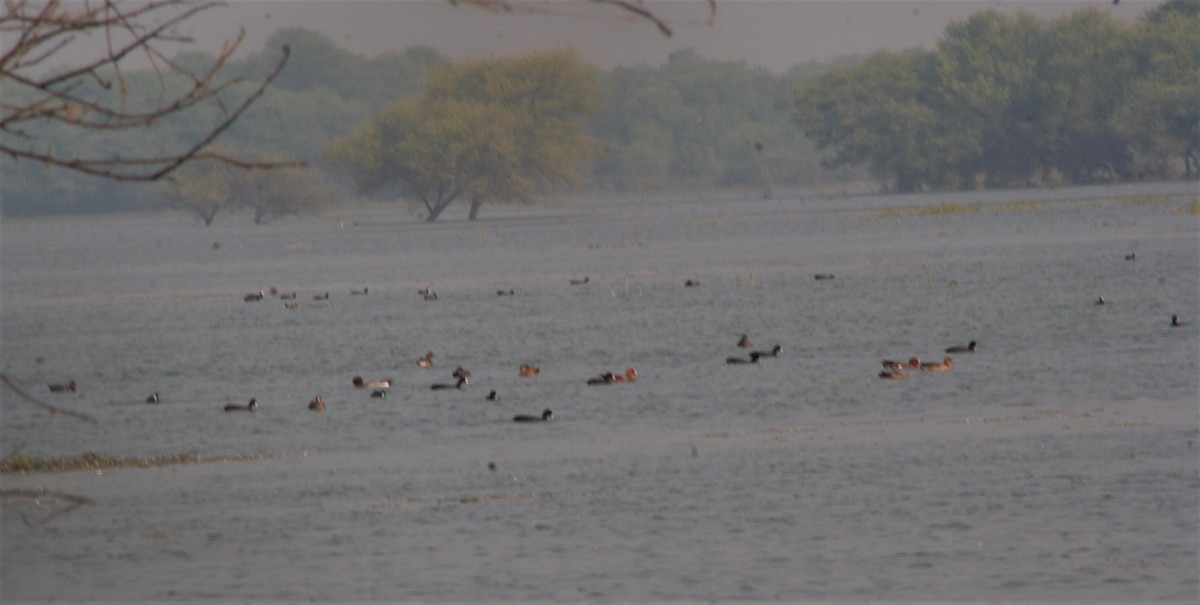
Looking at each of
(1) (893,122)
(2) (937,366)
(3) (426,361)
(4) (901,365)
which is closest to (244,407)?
(3) (426,361)

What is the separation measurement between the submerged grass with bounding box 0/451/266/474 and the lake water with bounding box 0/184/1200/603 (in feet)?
1.15

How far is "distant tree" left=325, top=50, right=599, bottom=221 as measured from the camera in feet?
369

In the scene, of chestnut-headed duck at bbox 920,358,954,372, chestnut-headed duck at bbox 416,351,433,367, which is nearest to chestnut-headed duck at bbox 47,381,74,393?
chestnut-headed duck at bbox 416,351,433,367

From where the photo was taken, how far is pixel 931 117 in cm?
12619

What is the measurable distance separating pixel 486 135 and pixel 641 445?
3712 inches

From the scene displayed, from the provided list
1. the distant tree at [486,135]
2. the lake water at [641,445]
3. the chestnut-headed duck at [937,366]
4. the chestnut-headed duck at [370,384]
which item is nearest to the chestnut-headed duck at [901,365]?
the chestnut-headed duck at [937,366]

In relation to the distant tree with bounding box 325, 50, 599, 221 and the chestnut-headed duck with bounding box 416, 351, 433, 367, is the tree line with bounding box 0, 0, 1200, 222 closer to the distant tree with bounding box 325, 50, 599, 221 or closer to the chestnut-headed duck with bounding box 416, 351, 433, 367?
the distant tree with bounding box 325, 50, 599, 221

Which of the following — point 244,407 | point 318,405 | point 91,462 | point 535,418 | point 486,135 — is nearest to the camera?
point 91,462

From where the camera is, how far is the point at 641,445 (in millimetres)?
18719

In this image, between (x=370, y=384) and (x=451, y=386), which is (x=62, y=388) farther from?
(x=451, y=386)

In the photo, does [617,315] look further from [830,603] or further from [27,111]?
[27,111]

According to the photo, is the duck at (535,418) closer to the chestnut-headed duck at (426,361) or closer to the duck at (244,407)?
the duck at (244,407)

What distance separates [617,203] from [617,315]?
405 feet

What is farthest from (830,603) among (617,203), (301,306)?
(617,203)
